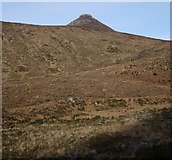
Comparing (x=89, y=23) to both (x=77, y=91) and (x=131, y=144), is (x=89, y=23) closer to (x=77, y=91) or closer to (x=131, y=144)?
(x=77, y=91)

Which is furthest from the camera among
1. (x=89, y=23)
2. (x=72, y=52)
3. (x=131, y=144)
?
(x=89, y=23)

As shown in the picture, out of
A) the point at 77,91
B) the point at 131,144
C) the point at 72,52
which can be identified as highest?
the point at 72,52

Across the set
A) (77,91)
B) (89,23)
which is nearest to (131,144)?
(77,91)

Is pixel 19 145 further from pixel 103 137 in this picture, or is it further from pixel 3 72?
pixel 3 72

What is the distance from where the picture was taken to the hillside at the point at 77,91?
79.5 ft

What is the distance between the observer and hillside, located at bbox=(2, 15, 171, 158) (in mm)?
24234

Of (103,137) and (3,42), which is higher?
(3,42)

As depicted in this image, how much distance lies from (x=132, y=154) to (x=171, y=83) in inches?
1199

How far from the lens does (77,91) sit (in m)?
45.2

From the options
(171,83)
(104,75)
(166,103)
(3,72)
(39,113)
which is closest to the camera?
(39,113)

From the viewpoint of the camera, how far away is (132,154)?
20656 millimetres

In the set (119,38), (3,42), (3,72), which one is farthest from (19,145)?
(119,38)

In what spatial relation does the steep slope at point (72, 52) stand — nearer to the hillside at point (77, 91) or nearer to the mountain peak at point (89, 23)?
the hillside at point (77, 91)

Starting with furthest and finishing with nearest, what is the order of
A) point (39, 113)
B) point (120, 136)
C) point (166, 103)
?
1. point (166, 103)
2. point (39, 113)
3. point (120, 136)
